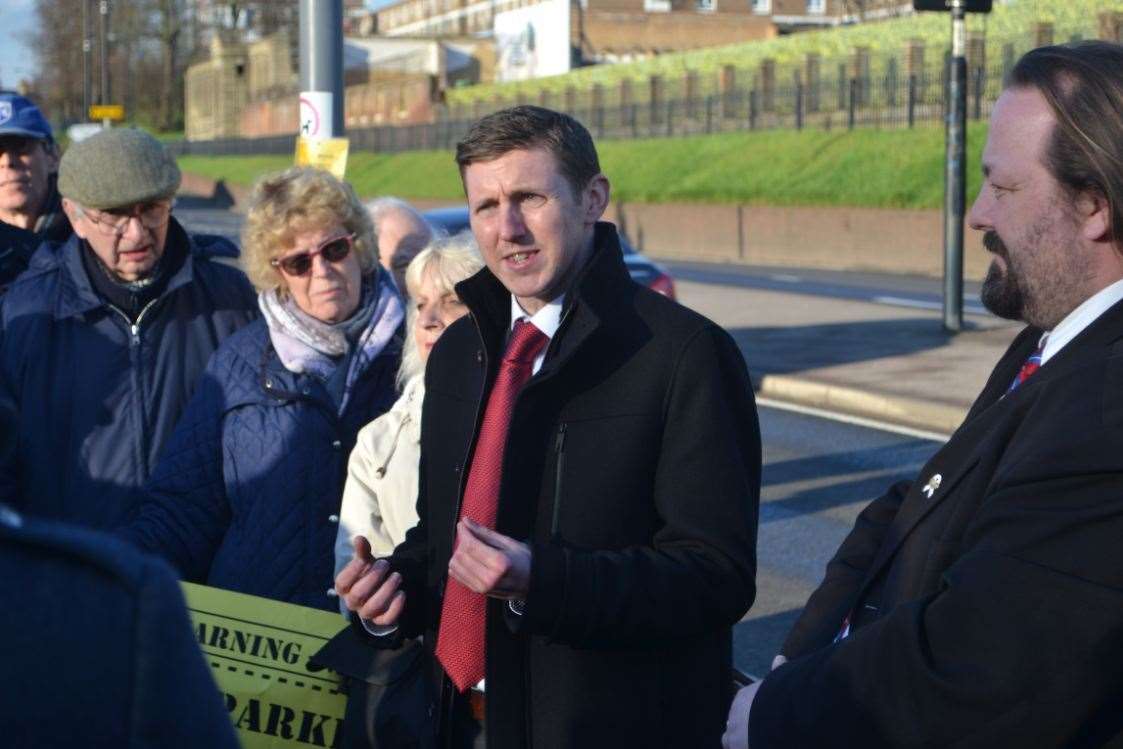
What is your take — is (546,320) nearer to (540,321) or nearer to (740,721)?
(540,321)

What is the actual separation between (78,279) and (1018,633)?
9.72 ft

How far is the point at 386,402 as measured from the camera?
13.6ft

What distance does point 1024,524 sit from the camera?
2.12m

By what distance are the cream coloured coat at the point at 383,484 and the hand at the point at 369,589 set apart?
2.33 feet

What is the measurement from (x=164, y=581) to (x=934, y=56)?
1523 inches

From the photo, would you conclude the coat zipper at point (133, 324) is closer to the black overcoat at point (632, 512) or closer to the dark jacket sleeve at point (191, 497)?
the dark jacket sleeve at point (191, 497)

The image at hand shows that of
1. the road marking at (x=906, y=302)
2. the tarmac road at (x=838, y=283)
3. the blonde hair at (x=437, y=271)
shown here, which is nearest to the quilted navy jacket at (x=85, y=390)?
the blonde hair at (x=437, y=271)

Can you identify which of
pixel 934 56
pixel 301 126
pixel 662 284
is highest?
pixel 934 56

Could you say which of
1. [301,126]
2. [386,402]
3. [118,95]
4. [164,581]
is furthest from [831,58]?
[118,95]

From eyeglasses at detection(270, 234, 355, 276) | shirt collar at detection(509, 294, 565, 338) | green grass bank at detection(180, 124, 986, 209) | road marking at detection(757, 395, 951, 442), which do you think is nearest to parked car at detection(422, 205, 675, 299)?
road marking at detection(757, 395, 951, 442)

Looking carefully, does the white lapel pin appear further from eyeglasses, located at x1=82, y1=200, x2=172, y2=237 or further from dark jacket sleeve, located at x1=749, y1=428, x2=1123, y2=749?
eyeglasses, located at x1=82, y1=200, x2=172, y2=237

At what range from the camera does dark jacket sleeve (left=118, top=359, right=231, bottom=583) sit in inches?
153

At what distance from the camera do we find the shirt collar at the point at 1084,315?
2.30 meters

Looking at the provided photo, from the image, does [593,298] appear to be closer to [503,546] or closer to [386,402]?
[503,546]
